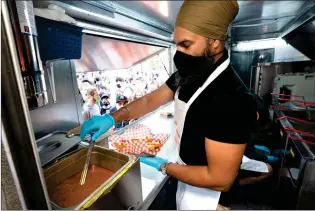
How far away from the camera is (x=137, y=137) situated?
2434mm

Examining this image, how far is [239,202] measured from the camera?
2.76 meters

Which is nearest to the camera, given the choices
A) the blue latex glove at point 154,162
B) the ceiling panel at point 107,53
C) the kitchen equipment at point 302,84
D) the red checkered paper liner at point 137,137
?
the blue latex glove at point 154,162

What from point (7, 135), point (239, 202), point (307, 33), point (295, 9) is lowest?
point (239, 202)

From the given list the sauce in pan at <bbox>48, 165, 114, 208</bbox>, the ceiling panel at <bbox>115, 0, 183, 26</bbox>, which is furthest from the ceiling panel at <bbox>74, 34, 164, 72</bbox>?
the sauce in pan at <bbox>48, 165, 114, 208</bbox>

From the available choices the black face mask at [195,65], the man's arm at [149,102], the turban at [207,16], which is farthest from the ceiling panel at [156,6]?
the man's arm at [149,102]

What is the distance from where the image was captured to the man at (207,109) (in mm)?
999

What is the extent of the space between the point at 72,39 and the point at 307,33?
3833 mm

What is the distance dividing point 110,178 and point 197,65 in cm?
88

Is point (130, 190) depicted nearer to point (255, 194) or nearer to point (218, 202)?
point (218, 202)

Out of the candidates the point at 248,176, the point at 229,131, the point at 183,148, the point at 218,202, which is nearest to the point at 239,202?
the point at 248,176

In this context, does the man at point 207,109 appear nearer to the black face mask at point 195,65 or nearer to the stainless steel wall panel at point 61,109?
the black face mask at point 195,65

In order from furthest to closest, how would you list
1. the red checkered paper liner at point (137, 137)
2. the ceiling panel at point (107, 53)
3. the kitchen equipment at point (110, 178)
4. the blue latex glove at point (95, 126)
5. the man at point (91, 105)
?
the man at point (91, 105) < the ceiling panel at point (107, 53) < the red checkered paper liner at point (137, 137) < the blue latex glove at point (95, 126) < the kitchen equipment at point (110, 178)

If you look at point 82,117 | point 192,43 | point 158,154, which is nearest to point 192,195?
point 158,154

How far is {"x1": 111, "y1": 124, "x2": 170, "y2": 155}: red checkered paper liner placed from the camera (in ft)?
6.81
